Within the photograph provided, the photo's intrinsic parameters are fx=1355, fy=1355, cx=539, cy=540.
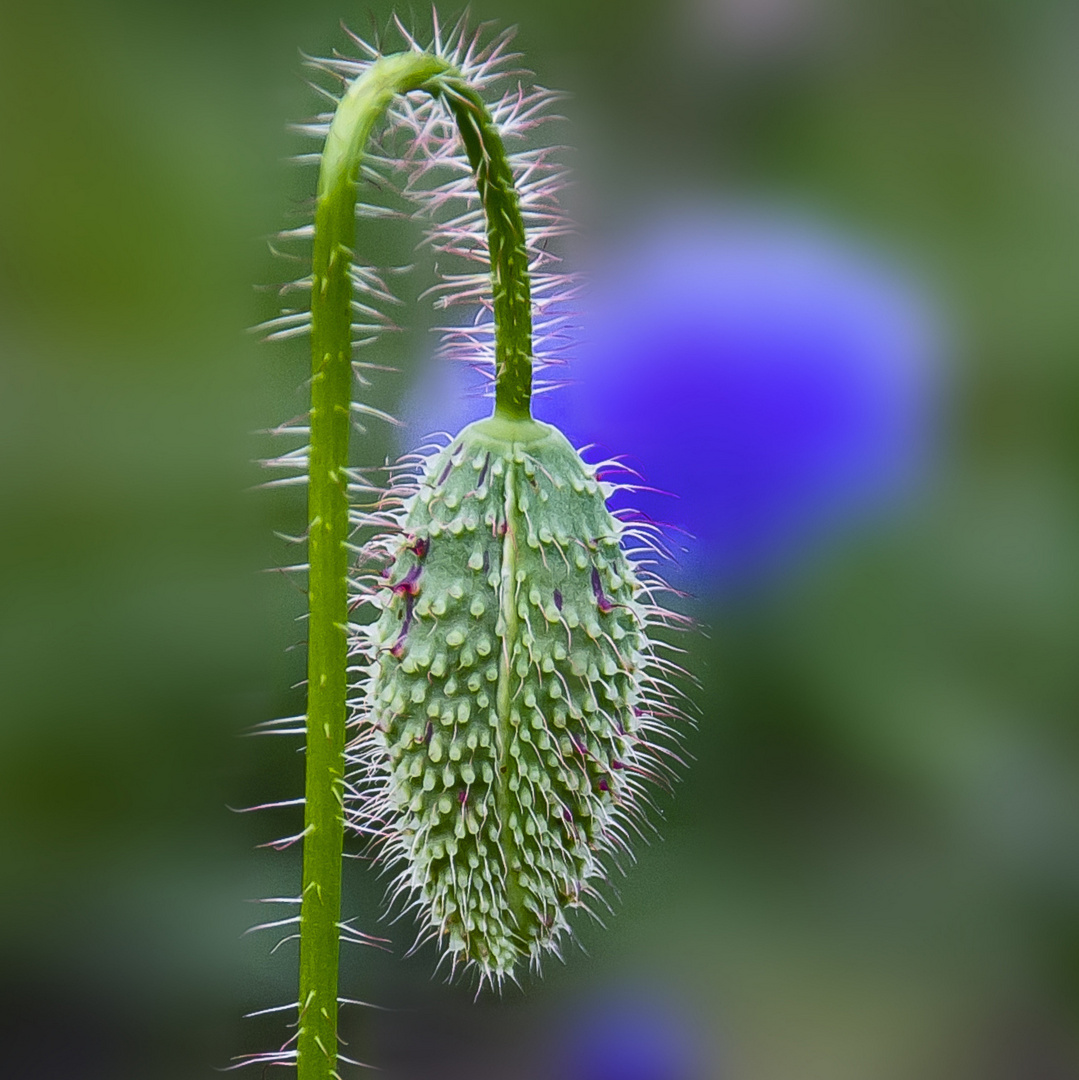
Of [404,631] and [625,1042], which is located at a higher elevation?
[404,631]

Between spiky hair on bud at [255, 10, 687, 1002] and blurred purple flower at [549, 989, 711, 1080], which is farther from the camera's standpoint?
blurred purple flower at [549, 989, 711, 1080]

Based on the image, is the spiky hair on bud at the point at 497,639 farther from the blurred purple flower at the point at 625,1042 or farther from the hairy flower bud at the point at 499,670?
the blurred purple flower at the point at 625,1042

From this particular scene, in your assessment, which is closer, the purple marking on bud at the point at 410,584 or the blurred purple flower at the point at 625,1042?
the purple marking on bud at the point at 410,584

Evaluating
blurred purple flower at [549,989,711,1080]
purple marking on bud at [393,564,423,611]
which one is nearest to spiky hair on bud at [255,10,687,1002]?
purple marking on bud at [393,564,423,611]

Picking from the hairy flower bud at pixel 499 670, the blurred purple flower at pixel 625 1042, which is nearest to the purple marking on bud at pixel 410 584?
the hairy flower bud at pixel 499 670

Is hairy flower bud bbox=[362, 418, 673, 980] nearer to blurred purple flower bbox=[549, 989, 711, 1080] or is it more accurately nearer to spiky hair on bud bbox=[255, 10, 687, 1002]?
spiky hair on bud bbox=[255, 10, 687, 1002]

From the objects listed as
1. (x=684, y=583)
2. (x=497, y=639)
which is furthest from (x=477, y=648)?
(x=684, y=583)

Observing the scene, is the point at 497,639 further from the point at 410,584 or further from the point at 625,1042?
the point at 625,1042
